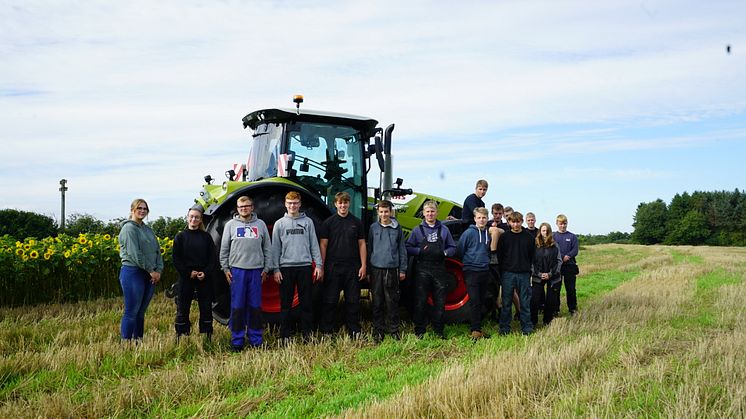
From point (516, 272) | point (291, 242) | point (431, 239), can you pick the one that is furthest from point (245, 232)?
point (516, 272)

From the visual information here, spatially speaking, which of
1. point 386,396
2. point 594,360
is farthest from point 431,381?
point 594,360

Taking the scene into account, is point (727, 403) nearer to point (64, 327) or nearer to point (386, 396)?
point (386, 396)

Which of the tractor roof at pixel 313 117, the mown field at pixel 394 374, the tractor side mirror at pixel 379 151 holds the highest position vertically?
the tractor roof at pixel 313 117

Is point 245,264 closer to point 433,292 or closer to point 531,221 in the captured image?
point 433,292

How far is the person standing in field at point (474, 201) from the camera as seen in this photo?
773 centimetres

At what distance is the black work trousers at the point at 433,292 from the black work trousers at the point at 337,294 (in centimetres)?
72

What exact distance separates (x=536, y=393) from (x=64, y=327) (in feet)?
19.1

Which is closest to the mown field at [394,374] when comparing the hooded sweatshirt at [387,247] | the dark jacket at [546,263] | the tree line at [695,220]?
the dark jacket at [546,263]

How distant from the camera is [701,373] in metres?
4.74

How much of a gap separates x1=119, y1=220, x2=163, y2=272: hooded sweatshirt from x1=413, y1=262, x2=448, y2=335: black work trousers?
284 cm

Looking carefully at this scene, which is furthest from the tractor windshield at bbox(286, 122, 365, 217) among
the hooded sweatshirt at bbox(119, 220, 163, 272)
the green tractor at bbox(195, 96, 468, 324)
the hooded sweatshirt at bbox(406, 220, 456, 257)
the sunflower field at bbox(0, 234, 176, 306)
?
the sunflower field at bbox(0, 234, 176, 306)

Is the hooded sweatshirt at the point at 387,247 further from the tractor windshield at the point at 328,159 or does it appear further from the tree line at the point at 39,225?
the tree line at the point at 39,225

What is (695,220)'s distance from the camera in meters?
68.7

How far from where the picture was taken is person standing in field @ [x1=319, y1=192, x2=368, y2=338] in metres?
6.57
